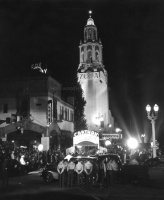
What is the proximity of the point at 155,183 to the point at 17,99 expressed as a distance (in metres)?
26.3

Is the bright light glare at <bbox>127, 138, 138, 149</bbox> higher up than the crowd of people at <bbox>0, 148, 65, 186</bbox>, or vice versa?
the bright light glare at <bbox>127, 138, 138, 149</bbox>

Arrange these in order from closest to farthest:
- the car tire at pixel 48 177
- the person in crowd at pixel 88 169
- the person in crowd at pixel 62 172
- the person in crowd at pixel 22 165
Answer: the person in crowd at pixel 88 169, the person in crowd at pixel 62 172, the car tire at pixel 48 177, the person in crowd at pixel 22 165

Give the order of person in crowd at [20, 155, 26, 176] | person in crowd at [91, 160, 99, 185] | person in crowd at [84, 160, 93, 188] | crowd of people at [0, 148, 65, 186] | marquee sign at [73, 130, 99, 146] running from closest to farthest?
1. person in crowd at [84, 160, 93, 188]
2. person in crowd at [91, 160, 99, 185]
3. crowd of people at [0, 148, 65, 186]
4. person in crowd at [20, 155, 26, 176]
5. marquee sign at [73, 130, 99, 146]

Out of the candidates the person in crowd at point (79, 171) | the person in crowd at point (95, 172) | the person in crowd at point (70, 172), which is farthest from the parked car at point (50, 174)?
the person in crowd at point (95, 172)

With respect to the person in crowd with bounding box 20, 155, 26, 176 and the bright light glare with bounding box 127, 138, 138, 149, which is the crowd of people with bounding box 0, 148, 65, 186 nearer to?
the person in crowd with bounding box 20, 155, 26, 176

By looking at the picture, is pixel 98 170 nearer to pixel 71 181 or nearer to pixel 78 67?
pixel 71 181

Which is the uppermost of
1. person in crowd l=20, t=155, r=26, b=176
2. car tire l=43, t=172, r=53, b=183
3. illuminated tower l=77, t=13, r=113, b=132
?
illuminated tower l=77, t=13, r=113, b=132

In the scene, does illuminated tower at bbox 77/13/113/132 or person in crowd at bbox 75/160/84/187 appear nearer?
person in crowd at bbox 75/160/84/187

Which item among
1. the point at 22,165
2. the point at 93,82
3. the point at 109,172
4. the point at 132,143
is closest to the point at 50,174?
the point at 109,172

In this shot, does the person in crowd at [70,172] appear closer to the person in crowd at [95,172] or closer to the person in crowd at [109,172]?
the person in crowd at [95,172]

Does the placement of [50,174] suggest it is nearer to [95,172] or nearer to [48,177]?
[48,177]

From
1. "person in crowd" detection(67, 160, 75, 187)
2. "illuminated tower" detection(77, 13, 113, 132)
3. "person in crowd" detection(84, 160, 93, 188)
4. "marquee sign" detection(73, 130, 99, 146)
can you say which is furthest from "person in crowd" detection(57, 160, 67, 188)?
"illuminated tower" detection(77, 13, 113, 132)

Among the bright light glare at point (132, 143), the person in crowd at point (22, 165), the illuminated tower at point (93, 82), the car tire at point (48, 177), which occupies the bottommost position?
the car tire at point (48, 177)

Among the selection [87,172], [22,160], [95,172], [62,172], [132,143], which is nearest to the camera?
[87,172]
